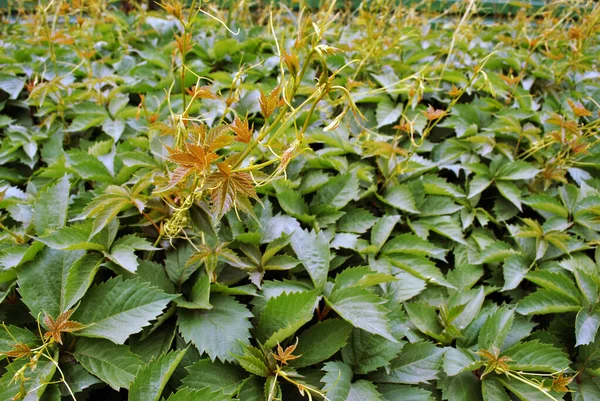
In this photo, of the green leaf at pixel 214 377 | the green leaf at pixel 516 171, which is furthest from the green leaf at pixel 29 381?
the green leaf at pixel 516 171

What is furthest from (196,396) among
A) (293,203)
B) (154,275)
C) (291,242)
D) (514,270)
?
(514,270)

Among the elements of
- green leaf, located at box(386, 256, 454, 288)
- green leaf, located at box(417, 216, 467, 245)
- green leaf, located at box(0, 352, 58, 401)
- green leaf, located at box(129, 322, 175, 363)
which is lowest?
green leaf, located at box(129, 322, 175, 363)

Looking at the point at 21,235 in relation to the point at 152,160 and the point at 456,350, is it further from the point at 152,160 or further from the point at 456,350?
the point at 456,350

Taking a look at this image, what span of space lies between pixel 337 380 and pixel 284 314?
0.57 ft

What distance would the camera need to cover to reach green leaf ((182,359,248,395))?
0.87m

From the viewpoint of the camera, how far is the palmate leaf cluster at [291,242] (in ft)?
2.83

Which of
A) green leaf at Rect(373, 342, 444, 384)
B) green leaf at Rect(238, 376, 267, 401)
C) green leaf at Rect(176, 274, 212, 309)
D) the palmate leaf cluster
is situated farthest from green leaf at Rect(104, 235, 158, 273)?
green leaf at Rect(373, 342, 444, 384)

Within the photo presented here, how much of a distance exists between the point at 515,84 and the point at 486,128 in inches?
12.4

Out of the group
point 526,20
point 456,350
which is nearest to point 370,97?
point 456,350

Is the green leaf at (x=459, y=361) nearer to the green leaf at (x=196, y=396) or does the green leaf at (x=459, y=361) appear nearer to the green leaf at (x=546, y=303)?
the green leaf at (x=546, y=303)

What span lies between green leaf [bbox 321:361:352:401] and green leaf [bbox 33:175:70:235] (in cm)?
74

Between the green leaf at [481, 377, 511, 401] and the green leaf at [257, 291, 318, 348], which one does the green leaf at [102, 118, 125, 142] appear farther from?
the green leaf at [481, 377, 511, 401]

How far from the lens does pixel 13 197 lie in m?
1.24

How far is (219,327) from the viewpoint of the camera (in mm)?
925
